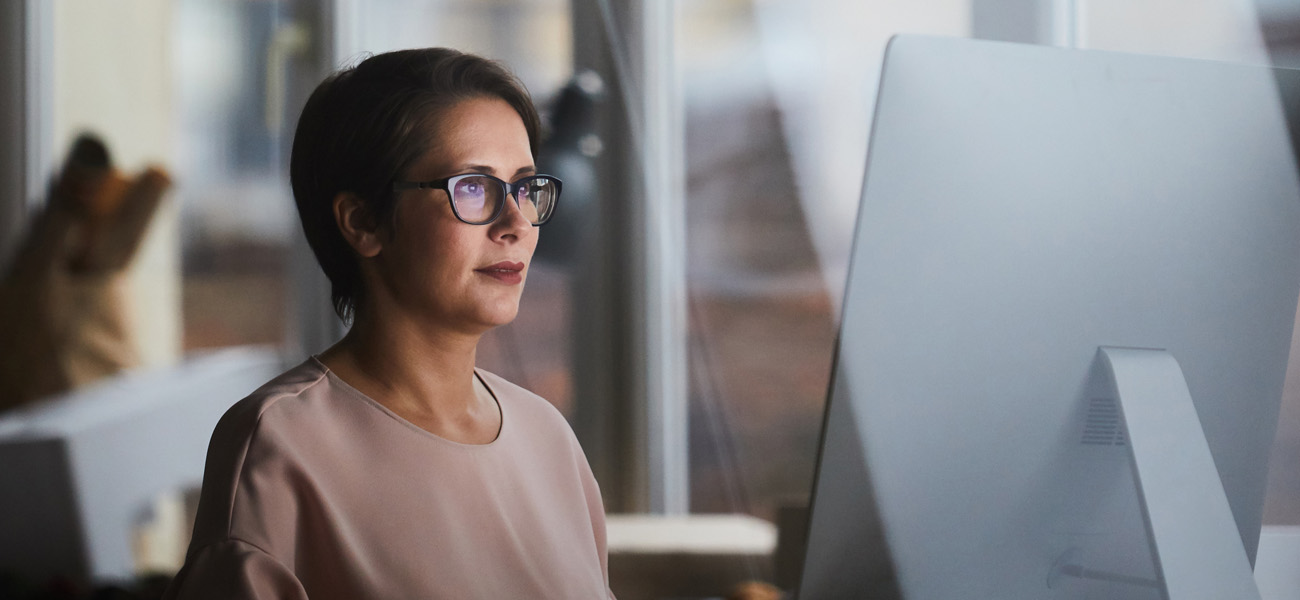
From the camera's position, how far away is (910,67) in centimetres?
63

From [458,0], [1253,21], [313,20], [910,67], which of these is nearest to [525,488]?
[910,67]

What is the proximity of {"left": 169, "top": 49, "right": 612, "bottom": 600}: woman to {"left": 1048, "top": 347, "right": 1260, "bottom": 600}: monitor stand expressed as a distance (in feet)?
1.35

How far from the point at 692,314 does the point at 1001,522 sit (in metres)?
1.26

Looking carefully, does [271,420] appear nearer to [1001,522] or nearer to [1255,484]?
[1001,522]

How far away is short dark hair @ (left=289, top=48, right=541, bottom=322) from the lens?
66cm

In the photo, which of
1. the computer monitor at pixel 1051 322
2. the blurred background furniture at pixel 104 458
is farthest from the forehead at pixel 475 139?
the blurred background furniture at pixel 104 458

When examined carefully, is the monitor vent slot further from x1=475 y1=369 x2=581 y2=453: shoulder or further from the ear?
the ear

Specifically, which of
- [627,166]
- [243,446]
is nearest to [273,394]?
[243,446]

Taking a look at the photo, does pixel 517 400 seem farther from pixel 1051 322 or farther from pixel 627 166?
pixel 627 166

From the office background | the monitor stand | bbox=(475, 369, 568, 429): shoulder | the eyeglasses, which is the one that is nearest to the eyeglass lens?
the eyeglasses

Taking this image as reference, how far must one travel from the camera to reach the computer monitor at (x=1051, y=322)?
2.08 feet

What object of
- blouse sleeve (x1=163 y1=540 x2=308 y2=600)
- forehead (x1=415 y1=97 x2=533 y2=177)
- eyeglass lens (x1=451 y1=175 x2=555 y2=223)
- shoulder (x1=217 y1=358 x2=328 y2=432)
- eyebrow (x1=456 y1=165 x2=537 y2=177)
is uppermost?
forehead (x1=415 y1=97 x2=533 y2=177)

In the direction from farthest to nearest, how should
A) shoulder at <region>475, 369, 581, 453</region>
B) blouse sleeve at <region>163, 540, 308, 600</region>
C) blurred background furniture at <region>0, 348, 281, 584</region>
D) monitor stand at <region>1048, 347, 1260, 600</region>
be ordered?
blurred background furniture at <region>0, 348, 281, 584</region>
shoulder at <region>475, 369, 581, 453</region>
monitor stand at <region>1048, 347, 1260, 600</region>
blouse sleeve at <region>163, 540, 308, 600</region>

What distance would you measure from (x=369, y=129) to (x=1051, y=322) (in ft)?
1.62
